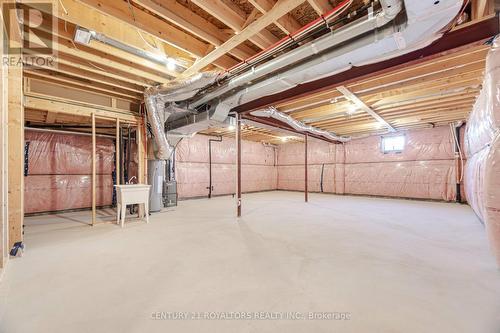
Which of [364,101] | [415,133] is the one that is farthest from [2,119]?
[415,133]

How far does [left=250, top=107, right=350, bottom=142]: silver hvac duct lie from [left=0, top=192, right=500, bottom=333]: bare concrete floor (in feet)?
7.65

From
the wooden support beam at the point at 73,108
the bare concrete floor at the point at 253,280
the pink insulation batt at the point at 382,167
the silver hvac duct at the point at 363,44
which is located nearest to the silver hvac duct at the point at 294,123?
the pink insulation batt at the point at 382,167

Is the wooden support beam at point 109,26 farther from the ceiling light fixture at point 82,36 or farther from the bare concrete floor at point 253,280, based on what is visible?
the bare concrete floor at point 253,280

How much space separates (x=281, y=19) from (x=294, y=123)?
3.32 metres

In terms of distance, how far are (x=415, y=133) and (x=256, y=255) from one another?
7.00 meters

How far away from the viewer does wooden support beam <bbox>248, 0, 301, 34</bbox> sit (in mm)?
1773

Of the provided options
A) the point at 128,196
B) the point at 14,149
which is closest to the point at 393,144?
the point at 128,196

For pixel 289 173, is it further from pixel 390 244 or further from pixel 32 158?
pixel 32 158

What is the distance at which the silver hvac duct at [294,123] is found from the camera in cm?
434

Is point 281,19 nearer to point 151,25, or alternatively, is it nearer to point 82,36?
point 151,25

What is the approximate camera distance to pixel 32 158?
4660 millimetres

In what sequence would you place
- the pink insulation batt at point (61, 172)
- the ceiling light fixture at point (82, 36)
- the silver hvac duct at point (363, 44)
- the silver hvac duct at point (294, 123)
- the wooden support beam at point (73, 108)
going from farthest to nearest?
the pink insulation batt at point (61, 172), the silver hvac duct at point (294, 123), the wooden support beam at point (73, 108), the ceiling light fixture at point (82, 36), the silver hvac duct at point (363, 44)
